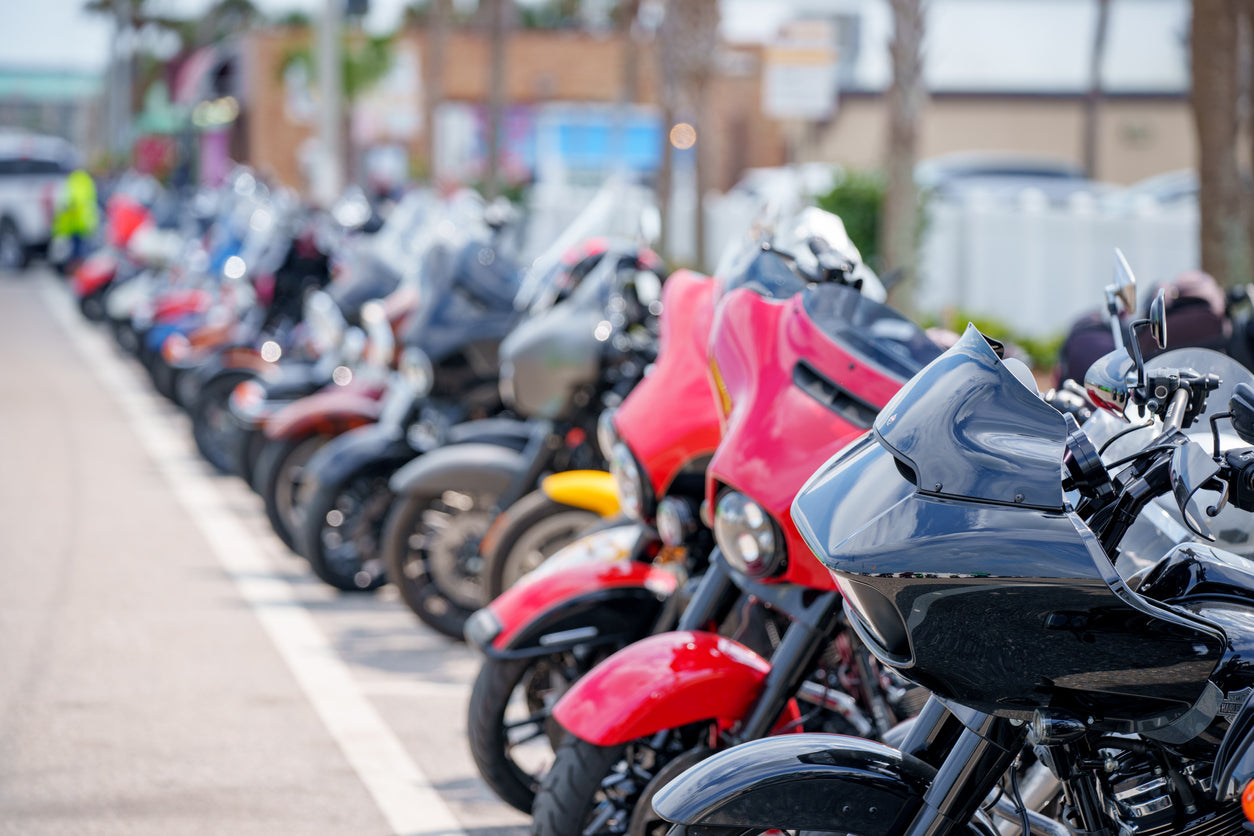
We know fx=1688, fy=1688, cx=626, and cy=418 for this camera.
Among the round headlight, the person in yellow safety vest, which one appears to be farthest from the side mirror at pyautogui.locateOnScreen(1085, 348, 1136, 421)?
the person in yellow safety vest

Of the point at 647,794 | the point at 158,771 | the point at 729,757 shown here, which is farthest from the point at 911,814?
the point at 158,771

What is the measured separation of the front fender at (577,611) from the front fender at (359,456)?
2689 mm

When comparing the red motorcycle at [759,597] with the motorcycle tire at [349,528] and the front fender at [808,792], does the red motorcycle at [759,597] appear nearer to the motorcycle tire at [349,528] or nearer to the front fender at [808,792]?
the front fender at [808,792]

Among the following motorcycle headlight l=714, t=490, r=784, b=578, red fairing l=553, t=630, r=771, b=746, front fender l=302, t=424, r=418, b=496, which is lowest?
front fender l=302, t=424, r=418, b=496

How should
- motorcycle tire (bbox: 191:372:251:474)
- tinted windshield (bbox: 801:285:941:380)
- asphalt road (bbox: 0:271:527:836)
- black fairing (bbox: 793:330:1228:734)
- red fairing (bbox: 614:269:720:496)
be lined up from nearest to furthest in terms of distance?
black fairing (bbox: 793:330:1228:734) < tinted windshield (bbox: 801:285:941:380) < red fairing (bbox: 614:269:720:496) < asphalt road (bbox: 0:271:527:836) < motorcycle tire (bbox: 191:372:251:474)

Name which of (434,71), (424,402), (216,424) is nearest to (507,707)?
(424,402)

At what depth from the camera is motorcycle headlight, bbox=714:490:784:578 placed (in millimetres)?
3480

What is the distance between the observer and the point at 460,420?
23.5 feet

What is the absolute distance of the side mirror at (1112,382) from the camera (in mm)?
2734

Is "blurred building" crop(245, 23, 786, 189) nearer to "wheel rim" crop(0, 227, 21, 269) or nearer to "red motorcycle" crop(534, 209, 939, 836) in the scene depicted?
Answer: "wheel rim" crop(0, 227, 21, 269)

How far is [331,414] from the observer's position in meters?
7.86

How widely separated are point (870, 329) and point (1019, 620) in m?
1.28

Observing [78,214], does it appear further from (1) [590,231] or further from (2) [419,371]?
(1) [590,231]

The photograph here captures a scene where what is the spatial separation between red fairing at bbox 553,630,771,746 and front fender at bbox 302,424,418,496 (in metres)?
3.52
